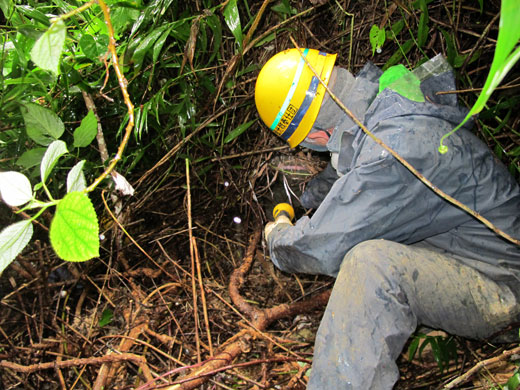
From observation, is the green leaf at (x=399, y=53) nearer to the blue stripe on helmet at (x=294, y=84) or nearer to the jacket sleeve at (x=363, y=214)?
the blue stripe on helmet at (x=294, y=84)

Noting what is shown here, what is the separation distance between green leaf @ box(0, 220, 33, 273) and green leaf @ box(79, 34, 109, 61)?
5.09ft

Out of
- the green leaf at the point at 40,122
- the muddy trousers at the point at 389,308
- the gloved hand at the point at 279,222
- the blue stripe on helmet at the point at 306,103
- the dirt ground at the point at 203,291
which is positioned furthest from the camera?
the gloved hand at the point at 279,222

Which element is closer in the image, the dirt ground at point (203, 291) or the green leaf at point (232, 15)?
the dirt ground at point (203, 291)

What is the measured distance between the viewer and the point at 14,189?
0.62 metres

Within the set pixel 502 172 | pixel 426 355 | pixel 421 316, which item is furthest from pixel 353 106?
pixel 426 355

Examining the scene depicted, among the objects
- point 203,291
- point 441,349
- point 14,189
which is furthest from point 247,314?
point 14,189

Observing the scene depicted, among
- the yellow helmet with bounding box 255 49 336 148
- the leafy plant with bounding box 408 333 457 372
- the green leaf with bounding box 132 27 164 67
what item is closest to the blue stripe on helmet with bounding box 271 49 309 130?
the yellow helmet with bounding box 255 49 336 148

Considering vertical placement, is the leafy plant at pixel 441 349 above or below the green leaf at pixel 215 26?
below

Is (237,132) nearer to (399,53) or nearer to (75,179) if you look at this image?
(399,53)

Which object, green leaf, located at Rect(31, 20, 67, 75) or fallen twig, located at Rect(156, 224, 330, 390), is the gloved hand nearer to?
fallen twig, located at Rect(156, 224, 330, 390)

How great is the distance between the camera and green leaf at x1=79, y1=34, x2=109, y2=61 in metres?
1.87

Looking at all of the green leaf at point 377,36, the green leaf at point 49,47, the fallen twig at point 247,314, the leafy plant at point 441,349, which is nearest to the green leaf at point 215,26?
the green leaf at point 377,36

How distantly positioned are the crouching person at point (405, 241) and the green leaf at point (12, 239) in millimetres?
1216

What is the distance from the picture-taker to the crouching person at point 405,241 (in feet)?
4.79
